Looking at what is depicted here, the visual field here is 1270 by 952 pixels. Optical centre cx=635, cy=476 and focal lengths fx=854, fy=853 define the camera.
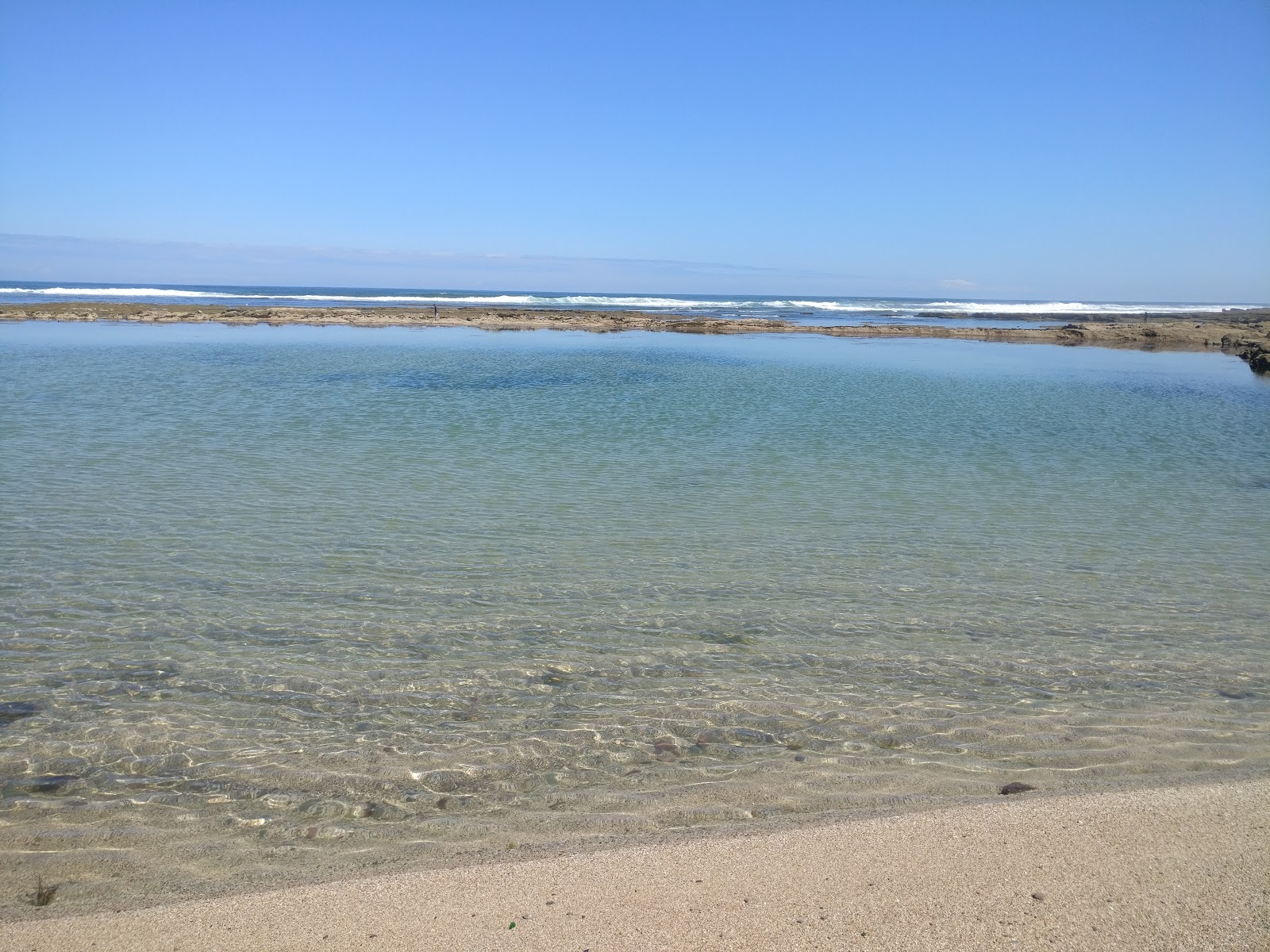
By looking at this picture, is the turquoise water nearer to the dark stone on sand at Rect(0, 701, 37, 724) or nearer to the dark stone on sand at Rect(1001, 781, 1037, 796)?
the dark stone on sand at Rect(0, 701, 37, 724)

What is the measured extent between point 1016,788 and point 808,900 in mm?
1827

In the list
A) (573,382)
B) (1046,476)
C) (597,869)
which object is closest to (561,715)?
A: (597,869)

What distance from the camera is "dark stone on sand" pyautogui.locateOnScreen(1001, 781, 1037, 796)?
4.83 m

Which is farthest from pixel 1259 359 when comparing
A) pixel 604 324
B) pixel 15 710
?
pixel 15 710

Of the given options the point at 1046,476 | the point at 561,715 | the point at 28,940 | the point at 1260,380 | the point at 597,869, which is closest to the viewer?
the point at 28,940

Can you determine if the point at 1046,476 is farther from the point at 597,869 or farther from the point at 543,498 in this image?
the point at 597,869

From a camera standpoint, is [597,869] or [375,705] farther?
[375,705]

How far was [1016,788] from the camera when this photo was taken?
487cm

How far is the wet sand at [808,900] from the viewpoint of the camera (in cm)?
348

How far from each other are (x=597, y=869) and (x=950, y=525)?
7707 millimetres

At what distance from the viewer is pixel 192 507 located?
10.2 meters

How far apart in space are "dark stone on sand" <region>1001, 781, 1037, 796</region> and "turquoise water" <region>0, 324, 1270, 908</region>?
133 millimetres

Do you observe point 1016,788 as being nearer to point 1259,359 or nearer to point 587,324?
point 1259,359

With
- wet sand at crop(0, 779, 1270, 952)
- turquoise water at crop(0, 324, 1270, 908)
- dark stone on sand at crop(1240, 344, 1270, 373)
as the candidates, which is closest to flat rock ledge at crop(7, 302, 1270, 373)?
dark stone on sand at crop(1240, 344, 1270, 373)
